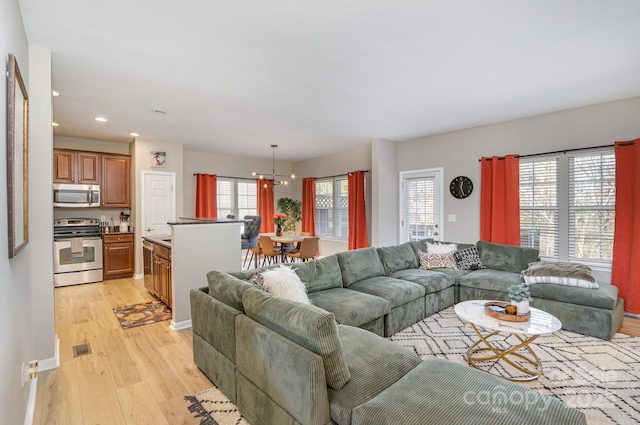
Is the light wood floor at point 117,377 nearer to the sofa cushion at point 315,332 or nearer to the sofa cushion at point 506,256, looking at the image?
the sofa cushion at point 315,332

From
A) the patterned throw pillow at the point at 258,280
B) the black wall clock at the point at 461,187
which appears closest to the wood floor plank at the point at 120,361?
the patterned throw pillow at the point at 258,280

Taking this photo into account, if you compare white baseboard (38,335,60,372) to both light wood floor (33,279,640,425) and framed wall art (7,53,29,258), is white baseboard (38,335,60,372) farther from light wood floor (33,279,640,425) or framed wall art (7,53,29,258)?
framed wall art (7,53,29,258)

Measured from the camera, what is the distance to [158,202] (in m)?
6.21

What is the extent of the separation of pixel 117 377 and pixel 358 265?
2.60 m

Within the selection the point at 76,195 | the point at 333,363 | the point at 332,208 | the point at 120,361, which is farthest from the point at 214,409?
the point at 332,208

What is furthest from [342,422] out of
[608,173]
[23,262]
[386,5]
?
[608,173]

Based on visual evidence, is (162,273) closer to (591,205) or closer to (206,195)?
(206,195)

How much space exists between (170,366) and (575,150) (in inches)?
223

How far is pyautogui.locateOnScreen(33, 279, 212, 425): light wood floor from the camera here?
83.0 inches

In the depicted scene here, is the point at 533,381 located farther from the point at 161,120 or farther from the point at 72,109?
the point at 72,109

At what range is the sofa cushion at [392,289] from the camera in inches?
131

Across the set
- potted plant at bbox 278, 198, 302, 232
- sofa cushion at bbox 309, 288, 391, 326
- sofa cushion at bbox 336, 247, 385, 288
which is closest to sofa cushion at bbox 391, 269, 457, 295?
sofa cushion at bbox 336, 247, 385, 288

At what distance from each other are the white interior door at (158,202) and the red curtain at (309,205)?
11.0 ft

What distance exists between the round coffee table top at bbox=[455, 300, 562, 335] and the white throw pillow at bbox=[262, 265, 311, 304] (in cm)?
145
